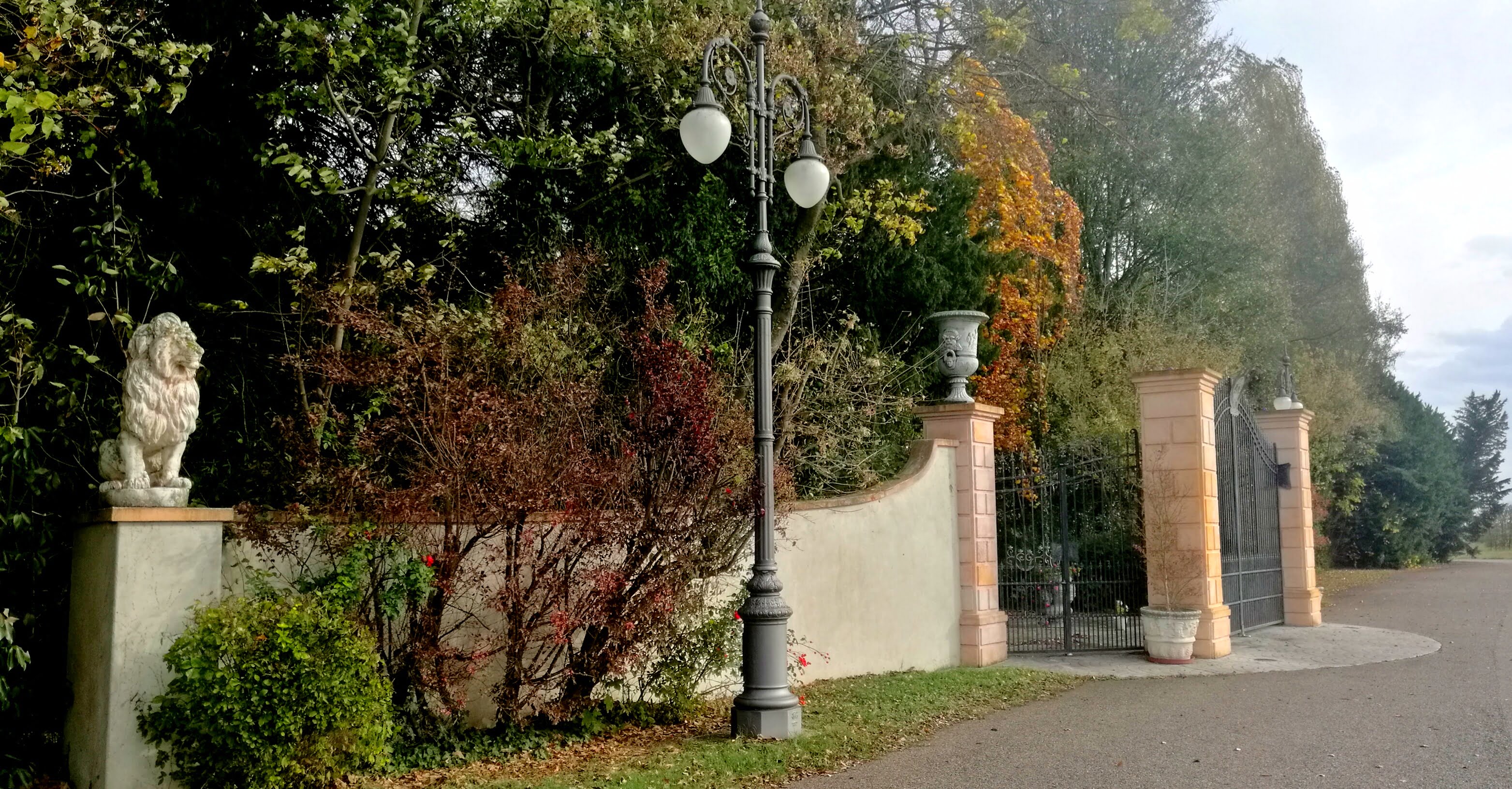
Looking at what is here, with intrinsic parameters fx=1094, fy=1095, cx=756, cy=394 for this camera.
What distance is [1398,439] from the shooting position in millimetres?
31766

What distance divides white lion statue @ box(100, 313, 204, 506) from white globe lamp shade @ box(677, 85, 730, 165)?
3.14m

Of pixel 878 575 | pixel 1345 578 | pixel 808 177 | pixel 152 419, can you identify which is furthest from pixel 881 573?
pixel 1345 578

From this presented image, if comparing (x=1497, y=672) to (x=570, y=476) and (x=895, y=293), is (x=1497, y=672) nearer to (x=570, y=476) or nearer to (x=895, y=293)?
(x=895, y=293)

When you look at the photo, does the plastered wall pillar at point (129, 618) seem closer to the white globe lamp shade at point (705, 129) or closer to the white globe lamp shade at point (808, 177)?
the white globe lamp shade at point (705, 129)

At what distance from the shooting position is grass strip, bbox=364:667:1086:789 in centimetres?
612

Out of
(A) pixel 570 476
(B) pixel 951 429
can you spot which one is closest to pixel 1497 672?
(B) pixel 951 429

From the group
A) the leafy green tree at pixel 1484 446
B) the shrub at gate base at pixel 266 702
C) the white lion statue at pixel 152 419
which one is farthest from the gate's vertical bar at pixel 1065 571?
the leafy green tree at pixel 1484 446

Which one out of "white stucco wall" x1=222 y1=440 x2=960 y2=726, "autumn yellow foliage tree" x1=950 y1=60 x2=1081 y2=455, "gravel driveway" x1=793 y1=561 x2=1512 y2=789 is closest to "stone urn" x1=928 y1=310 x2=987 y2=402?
"white stucco wall" x1=222 y1=440 x2=960 y2=726

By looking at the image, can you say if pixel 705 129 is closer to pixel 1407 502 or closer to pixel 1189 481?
pixel 1189 481

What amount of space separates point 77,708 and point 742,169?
337 inches

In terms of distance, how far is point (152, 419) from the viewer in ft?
19.6

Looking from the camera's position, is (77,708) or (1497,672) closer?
(77,708)

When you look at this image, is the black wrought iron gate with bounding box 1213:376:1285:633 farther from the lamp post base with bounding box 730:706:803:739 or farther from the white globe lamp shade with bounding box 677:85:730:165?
the white globe lamp shade with bounding box 677:85:730:165

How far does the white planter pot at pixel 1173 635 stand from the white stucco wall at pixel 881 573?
1970 millimetres
